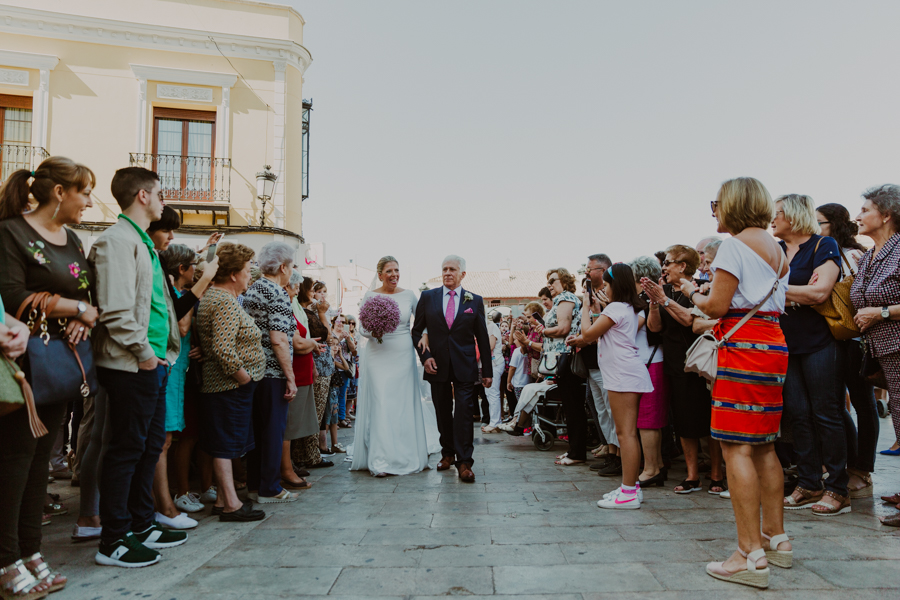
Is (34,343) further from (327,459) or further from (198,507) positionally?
(327,459)

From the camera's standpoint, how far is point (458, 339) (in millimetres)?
5559

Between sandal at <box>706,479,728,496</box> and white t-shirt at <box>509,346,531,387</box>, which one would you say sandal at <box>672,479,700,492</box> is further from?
white t-shirt at <box>509,346,531,387</box>

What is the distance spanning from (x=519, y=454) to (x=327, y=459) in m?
2.25

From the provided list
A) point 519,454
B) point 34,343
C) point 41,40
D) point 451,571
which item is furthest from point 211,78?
point 451,571

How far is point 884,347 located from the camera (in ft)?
11.6

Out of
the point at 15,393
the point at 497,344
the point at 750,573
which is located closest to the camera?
the point at 15,393

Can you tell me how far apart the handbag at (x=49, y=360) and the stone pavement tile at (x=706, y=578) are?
2.93 metres

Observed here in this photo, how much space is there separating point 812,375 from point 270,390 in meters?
3.93

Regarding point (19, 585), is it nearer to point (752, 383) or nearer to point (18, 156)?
point (752, 383)

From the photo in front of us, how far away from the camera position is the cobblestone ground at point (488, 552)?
2.55m

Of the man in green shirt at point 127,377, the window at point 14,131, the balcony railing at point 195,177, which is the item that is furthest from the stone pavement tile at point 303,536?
the window at point 14,131

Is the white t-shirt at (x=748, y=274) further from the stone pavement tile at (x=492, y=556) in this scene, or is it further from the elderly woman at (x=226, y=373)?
the elderly woman at (x=226, y=373)

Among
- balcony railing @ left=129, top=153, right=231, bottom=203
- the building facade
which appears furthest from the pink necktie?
balcony railing @ left=129, top=153, right=231, bottom=203

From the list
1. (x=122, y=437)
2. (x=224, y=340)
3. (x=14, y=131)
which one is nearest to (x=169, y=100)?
(x=14, y=131)
